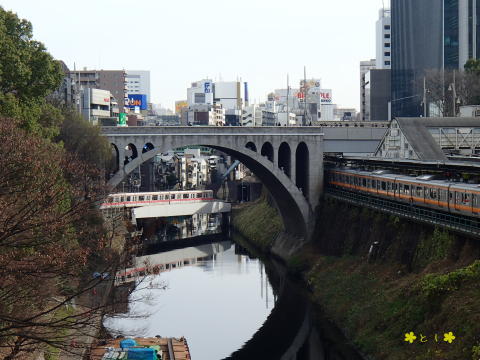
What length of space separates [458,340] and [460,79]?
6428 centimetres

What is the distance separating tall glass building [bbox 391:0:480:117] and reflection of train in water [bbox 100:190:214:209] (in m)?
35.3

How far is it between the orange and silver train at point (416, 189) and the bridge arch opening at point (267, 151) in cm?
471

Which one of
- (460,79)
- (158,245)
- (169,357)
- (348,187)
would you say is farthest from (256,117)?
(169,357)

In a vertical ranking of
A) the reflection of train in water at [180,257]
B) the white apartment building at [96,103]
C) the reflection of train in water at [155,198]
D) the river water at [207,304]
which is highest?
the white apartment building at [96,103]

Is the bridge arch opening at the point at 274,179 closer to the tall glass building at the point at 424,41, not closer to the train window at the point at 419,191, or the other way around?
the train window at the point at 419,191

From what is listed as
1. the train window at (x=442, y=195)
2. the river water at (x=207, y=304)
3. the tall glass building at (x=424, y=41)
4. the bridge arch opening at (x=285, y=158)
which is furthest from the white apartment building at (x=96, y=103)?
the train window at (x=442, y=195)

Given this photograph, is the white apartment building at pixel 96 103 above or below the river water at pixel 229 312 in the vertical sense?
Result: above

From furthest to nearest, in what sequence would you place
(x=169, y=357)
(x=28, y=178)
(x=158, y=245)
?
1. (x=158, y=245)
2. (x=169, y=357)
3. (x=28, y=178)

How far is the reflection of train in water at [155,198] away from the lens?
75.2 meters

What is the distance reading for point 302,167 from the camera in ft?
207

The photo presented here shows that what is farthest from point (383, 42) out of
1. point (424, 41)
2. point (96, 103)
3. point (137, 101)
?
point (96, 103)

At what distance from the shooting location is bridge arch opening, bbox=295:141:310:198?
61.8m

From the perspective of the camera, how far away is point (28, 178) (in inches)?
920

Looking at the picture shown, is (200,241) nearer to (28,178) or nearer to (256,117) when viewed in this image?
(28,178)
